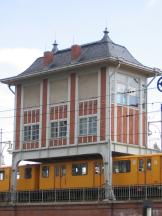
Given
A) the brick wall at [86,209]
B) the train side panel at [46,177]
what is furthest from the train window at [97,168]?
the train side panel at [46,177]

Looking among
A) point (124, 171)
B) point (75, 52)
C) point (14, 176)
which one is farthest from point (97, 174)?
point (75, 52)

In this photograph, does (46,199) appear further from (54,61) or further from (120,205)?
(54,61)

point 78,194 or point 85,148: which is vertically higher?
point 85,148

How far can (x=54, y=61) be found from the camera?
157 ft

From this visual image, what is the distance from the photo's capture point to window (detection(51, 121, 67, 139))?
45.1 m

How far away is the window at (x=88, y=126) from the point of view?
4325 cm

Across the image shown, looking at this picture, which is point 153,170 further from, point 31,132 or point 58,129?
point 31,132

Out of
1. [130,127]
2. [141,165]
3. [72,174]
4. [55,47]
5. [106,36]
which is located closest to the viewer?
[141,165]

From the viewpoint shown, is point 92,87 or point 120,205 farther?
point 92,87

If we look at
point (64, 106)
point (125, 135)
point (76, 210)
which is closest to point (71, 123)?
point (64, 106)

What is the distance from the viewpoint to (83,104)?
145ft

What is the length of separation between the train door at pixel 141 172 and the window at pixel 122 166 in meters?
0.99

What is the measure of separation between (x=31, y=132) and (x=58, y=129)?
122 inches

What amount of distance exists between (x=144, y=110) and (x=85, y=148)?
254 inches
